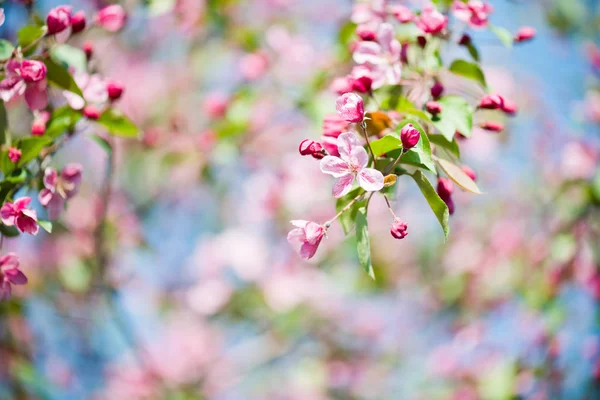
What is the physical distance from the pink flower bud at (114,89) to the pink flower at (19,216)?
0.30 meters

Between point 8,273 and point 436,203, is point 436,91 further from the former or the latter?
point 8,273

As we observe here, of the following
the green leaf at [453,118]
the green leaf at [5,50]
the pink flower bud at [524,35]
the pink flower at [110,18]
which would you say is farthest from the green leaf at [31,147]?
the pink flower bud at [524,35]

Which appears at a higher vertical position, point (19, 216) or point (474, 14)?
point (474, 14)

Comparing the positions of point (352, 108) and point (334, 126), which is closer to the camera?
point (352, 108)

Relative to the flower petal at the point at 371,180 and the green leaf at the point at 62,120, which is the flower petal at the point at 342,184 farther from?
the green leaf at the point at 62,120

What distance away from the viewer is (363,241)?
858 mm

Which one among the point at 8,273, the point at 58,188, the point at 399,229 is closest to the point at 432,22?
the point at 399,229

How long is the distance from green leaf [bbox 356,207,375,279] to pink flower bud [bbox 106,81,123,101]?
56 centimetres

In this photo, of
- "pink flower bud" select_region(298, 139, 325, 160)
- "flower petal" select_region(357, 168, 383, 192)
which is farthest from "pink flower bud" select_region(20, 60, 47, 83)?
"flower petal" select_region(357, 168, 383, 192)

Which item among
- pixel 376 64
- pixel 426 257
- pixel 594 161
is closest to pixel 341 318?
pixel 426 257

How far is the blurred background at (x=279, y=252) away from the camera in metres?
2.13

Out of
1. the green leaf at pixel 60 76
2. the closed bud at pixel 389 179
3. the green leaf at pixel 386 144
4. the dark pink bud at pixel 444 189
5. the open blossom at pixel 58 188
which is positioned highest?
the green leaf at pixel 60 76

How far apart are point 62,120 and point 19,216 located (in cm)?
25

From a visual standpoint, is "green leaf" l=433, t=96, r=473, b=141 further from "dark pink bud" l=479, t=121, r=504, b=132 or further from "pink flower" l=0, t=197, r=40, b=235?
"pink flower" l=0, t=197, r=40, b=235
